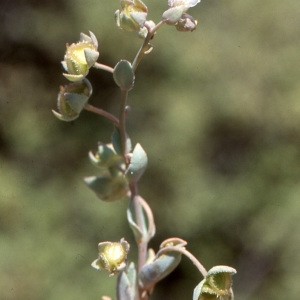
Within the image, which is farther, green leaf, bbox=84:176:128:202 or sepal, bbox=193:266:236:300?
green leaf, bbox=84:176:128:202

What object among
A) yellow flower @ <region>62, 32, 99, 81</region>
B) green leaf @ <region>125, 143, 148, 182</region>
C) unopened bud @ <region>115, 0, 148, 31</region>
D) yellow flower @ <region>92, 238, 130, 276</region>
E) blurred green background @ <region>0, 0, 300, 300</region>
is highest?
unopened bud @ <region>115, 0, 148, 31</region>

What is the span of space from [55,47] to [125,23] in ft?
8.38

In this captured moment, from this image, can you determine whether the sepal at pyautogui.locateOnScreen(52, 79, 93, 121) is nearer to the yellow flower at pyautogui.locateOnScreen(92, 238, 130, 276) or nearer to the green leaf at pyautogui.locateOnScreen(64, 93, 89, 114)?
the green leaf at pyautogui.locateOnScreen(64, 93, 89, 114)

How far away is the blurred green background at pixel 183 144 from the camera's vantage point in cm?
310

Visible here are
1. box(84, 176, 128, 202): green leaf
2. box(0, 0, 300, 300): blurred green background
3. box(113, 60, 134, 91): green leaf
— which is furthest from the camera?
box(0, 0, 300, 300): blurred green background

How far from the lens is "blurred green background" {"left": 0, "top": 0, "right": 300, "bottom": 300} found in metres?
3.10

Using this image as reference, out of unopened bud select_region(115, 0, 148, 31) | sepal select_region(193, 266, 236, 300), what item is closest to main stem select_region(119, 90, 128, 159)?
unopened bud select_region(115, 0, 148, 31)

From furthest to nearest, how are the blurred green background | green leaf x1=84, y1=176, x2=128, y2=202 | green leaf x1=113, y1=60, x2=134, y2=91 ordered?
the blurred green background, green leaf x1=84, y1=176, x2=128, y2=202, green leaf x1=113, y1=60, x2=134, y2=91

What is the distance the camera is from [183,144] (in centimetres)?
320

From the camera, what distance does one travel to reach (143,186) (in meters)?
3.25

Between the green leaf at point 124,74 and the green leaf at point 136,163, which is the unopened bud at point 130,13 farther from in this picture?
the green leaf at point 136,163

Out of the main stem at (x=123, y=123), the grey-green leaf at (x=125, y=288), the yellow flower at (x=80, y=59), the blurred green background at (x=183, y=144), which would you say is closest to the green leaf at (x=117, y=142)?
the main stem at (x=123, y=123)

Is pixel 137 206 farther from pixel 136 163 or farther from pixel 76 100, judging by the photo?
pixel 76 100

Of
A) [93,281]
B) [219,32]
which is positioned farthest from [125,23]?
[219,32]
